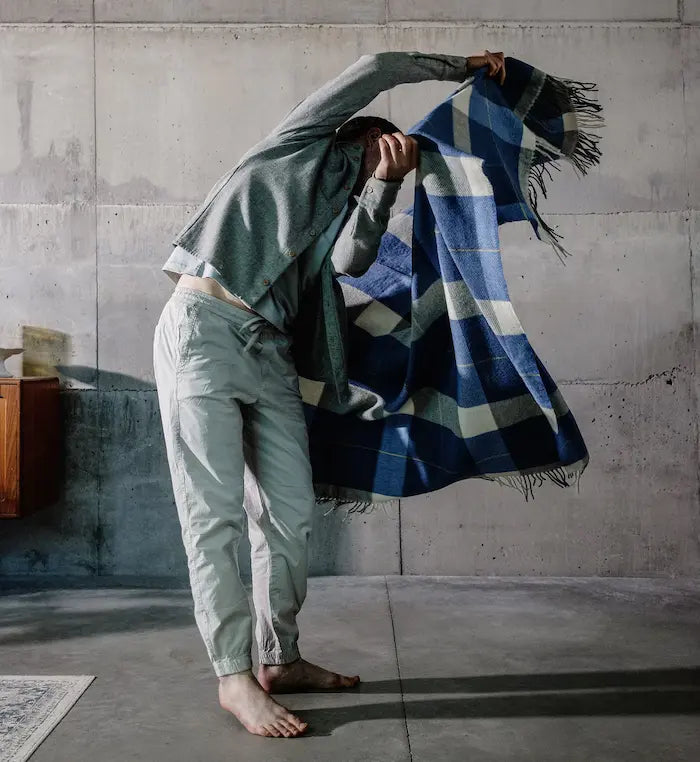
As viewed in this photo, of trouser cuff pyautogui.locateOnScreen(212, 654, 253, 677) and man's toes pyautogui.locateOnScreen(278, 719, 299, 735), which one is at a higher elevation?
trouser cuff pyautogui.locateOnScreen(212, 654, 253, 677)

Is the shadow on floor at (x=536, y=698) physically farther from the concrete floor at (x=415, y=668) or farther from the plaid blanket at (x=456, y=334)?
the plaid blanket at (x=456, y=334)

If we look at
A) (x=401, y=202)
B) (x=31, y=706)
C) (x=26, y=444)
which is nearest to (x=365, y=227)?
(x=31, y=706)

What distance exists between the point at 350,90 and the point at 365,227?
1.00ft

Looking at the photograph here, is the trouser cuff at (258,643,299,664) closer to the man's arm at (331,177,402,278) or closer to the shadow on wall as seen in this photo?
the man's arm at (331,177,402,278)

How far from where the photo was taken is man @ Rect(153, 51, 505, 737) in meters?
1.81

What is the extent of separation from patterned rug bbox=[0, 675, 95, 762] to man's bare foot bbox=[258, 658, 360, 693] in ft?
1.52

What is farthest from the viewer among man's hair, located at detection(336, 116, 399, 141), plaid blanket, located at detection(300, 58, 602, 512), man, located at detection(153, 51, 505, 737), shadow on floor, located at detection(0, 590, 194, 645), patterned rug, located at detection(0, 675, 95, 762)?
shadow on floor, located at detection(0, 590, 194, 645)

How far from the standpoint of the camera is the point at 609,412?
3.46m

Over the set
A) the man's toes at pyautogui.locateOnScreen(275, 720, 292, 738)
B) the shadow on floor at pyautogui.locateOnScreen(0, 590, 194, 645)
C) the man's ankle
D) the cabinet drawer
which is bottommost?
the shadow on floor at pyautogui.locateOnScreen(0, 590, 194, 645)

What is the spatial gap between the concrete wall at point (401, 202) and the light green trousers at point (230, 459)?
1479mm

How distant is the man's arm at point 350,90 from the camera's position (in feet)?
6.05

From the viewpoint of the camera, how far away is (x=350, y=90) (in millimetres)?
1848

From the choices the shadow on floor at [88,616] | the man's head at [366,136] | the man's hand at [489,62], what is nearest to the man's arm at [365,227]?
the man's head at [366,136]

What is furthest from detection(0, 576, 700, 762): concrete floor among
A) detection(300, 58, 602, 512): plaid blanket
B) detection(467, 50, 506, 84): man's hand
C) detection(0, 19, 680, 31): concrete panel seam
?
detection(0, 19, 680, 31): concrete panel seam
